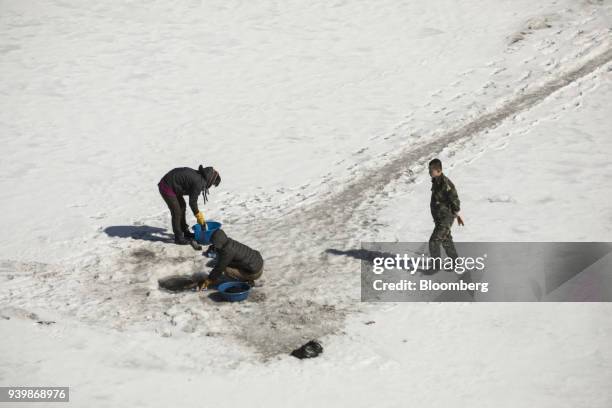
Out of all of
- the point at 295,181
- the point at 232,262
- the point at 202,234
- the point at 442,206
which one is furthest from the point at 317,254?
the point at 295,181

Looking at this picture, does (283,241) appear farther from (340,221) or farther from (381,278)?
(381,278)

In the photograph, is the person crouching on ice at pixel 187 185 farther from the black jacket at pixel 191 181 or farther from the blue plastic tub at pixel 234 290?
the blue plastic tub at pixel 234 290

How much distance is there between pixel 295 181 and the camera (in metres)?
14.6

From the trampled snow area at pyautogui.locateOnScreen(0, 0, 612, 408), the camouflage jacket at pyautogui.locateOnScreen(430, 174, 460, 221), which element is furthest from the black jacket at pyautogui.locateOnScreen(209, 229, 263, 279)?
the camouflage jacket at pyautogui.locateOnScreen(430, 174, 460, 221)

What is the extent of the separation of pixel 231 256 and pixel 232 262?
313 mm

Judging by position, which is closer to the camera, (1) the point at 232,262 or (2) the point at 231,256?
(2) the point at 231,256

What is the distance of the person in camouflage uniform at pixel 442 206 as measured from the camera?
32.2 feet

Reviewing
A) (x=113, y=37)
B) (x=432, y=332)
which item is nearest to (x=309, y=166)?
(x=432, y=332)

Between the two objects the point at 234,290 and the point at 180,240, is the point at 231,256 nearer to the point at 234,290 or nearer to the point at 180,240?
the point at 234,290

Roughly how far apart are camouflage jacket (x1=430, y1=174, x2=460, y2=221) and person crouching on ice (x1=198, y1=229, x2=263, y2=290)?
9.57 feet

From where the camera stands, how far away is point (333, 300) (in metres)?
9.77
